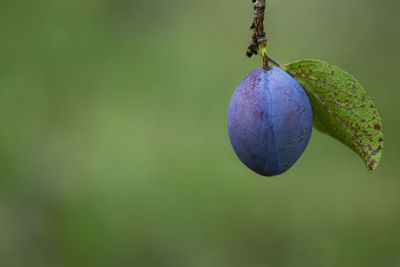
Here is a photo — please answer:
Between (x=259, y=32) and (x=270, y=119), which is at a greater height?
(x=259, y=32)

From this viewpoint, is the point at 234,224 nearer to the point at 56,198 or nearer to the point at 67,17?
the point at 56,198

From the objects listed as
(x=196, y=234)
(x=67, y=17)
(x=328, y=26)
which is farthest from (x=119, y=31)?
(x=196, y=234)

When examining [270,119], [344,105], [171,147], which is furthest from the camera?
[171,147]

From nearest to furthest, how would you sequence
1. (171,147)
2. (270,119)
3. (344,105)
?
(270,119) → (344,105) → (171,147)

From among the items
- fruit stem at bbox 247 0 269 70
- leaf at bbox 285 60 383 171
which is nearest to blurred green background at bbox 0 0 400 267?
leaf at bbox 285 60 383 171

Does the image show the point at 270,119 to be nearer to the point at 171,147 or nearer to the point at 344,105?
the point at 344,105

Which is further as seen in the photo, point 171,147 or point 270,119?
point 171,147

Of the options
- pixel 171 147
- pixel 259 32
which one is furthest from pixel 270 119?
pixel 171 147

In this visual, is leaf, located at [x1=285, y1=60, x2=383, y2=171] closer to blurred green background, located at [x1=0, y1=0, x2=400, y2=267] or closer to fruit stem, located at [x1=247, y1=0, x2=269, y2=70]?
fruit stem, located at [x1=247, y1=0, x2=269, y2=70]

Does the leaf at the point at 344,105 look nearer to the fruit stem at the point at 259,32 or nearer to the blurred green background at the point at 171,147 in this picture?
the fruit stem at the point at 259,32

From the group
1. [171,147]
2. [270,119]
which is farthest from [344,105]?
[171,147]
